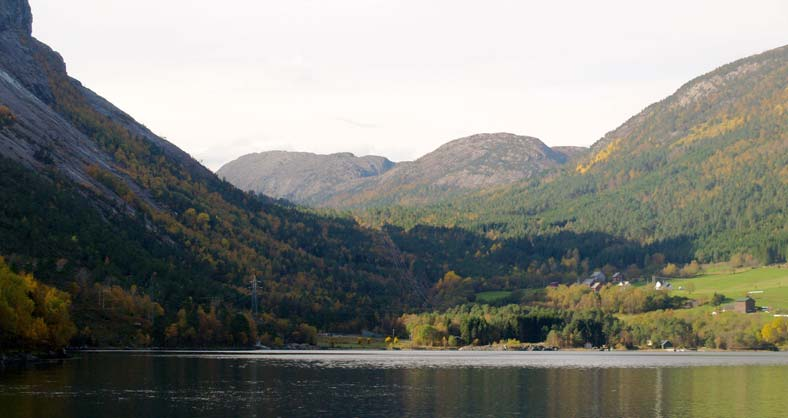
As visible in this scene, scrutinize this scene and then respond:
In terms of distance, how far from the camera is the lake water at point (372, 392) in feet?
378

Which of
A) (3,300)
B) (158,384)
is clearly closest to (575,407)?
(158,384)

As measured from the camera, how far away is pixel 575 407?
123 meters

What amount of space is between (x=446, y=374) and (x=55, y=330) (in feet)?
231

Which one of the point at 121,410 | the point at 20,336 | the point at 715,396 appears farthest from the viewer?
the point at 20,336

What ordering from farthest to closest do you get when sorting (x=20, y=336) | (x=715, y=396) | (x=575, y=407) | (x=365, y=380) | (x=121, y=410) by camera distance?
(x=20, y=336)
(x=365, y=380)
(x=715, y=396)
(x=575, y=407)
(x=121, y=410)

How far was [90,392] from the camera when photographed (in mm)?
127312

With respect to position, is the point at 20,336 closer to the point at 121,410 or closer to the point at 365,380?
the point at 365,380

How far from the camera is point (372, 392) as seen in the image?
140 m

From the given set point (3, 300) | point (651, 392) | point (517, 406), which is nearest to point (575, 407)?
point (517, 406)

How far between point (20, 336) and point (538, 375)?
289ft

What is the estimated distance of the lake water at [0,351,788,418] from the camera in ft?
378

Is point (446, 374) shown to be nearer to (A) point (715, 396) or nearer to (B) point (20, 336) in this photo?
(A) point (715, 396)

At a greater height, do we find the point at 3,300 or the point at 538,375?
the point at 3,300

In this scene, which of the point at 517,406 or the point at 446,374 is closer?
the point at 517,406
